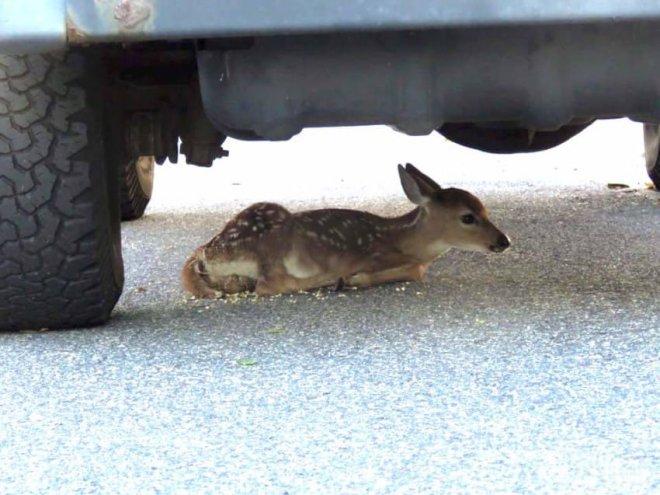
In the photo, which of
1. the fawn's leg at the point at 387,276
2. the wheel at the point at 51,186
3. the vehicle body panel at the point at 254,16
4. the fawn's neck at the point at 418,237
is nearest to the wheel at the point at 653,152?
the fawn's neck at the point at 418,237

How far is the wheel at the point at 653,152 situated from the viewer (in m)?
7.06

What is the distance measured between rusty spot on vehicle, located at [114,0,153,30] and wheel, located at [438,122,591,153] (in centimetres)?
210

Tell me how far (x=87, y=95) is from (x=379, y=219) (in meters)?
1.88

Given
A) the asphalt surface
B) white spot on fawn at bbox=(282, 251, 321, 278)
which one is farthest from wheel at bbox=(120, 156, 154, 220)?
white spot on fawn at bbox=(282, 251, 321, 278)

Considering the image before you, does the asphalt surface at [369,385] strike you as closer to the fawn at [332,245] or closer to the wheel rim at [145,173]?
the fawn at [332,245]

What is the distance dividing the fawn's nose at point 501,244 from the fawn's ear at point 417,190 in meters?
0.33

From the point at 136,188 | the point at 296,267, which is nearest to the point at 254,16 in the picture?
the point at 296,267

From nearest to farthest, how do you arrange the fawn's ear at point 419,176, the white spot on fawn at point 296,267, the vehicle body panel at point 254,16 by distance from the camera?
the vehicle body panel at point 254,16 → the white spot on fawn at point 296,267 → the fawn's ear at point 419,176

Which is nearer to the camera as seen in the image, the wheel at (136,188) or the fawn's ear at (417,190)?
the fawn's ear at (417,190)

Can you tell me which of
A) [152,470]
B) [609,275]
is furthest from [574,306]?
[152,470]

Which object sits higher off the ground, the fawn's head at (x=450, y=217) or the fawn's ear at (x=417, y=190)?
the fawn's ear at (x=417, y=190)

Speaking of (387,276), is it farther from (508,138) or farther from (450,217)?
(508,138)

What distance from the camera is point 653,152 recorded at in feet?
23.6

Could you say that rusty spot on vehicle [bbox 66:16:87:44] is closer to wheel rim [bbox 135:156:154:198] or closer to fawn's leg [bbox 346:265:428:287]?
fawn's leg [bbox 346:265:428:287]
